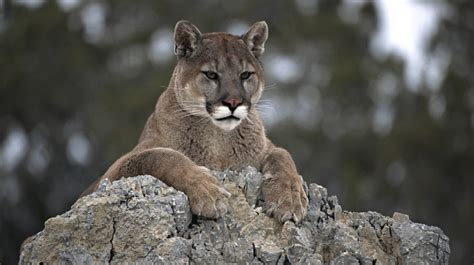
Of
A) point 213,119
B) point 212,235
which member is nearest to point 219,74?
point 213,119

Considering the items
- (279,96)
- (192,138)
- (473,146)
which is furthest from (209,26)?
(192,138)

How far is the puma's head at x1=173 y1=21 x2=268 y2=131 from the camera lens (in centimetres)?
922

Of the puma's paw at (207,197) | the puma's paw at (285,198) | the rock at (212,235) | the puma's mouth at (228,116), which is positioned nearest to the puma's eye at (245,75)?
the puma's mouth at (228,116)

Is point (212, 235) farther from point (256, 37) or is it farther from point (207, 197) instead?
point (256, 37)

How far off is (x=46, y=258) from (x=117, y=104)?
21127 millimetres

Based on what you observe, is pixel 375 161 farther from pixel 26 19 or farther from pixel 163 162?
pixel 163 162

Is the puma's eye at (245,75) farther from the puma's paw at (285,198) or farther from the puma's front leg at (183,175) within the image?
the puma's paw at (285,198)

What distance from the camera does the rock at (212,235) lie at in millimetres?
7508

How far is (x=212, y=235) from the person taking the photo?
779 cm

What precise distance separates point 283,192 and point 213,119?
1.27 m

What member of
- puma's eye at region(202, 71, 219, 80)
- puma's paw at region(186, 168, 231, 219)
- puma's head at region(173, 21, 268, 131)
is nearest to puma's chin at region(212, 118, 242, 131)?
puma's head at region(173, 21, 268, 131)

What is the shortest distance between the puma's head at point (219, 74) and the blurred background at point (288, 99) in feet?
49.7

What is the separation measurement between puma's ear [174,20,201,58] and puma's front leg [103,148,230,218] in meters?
1.36

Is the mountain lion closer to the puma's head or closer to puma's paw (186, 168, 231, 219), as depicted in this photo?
the puma's head
